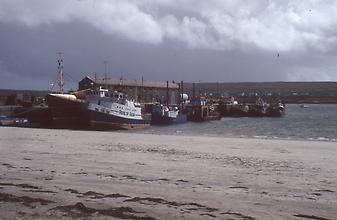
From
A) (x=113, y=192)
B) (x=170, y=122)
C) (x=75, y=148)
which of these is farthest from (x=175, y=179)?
(x=170, y=122)

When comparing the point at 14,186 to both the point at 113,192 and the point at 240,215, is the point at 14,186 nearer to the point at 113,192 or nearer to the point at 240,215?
the point at 113,192

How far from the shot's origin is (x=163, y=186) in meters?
11.3

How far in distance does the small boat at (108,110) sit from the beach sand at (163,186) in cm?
3231

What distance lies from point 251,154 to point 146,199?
35.4 feet

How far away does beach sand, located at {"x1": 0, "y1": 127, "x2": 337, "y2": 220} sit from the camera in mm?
8781

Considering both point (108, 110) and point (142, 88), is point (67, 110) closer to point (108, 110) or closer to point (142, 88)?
point (108, 110)

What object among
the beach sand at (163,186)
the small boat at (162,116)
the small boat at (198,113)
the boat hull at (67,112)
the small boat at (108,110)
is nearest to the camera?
the beach sand at (163,186)

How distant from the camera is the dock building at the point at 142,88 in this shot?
105 meters

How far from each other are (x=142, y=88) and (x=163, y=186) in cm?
10676

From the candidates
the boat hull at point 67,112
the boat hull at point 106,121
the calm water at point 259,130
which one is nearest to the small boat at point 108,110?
the boat hull at point 106,121

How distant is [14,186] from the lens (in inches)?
431

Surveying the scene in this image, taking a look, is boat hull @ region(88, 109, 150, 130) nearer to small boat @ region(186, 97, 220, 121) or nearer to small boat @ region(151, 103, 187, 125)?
small boat @ region(151, 103, 187, 125)

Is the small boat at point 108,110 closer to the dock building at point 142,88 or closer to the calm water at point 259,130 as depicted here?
the calm water at point 259,130

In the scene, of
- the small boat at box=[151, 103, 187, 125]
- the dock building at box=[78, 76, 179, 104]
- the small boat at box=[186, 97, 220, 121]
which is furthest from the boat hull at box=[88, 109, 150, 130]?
the dock building at box=[78, 76, 179, 104]
